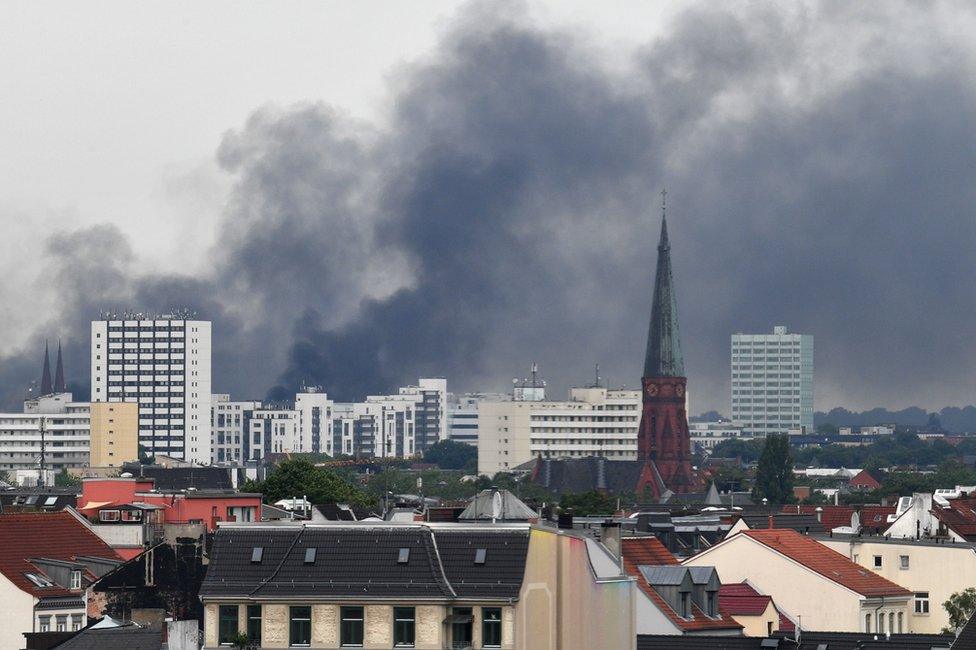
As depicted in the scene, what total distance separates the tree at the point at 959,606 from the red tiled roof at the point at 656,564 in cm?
928

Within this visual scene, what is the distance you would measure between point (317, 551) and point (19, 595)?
1588 centimetres

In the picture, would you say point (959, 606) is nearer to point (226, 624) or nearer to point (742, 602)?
point (742, 602)

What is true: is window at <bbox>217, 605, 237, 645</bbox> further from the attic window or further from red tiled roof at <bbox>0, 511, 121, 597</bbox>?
the attic window

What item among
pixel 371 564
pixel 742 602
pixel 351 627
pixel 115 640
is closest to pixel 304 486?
pixel 742 602

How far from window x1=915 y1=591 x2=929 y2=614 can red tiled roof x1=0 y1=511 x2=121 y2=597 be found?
2399 centimetres

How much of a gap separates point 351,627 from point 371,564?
0.99 metres

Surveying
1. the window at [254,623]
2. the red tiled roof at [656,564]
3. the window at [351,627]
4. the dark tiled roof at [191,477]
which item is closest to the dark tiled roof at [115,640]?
the window at [254,623]

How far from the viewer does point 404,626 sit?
35.6 meters

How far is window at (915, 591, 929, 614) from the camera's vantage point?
69.8m

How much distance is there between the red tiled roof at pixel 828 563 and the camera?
6444 centimetres

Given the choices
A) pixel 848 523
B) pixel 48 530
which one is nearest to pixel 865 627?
pixel 48 530

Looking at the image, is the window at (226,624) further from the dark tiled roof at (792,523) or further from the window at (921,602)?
the dark tiled roof at (792,523)

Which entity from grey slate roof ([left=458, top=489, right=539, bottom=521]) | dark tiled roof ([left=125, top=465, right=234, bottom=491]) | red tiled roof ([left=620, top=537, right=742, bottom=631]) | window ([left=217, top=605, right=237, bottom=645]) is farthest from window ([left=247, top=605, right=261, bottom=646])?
dark tiled roof ([left=125, top=465, right=234, bottom=491])

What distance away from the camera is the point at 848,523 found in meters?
105
